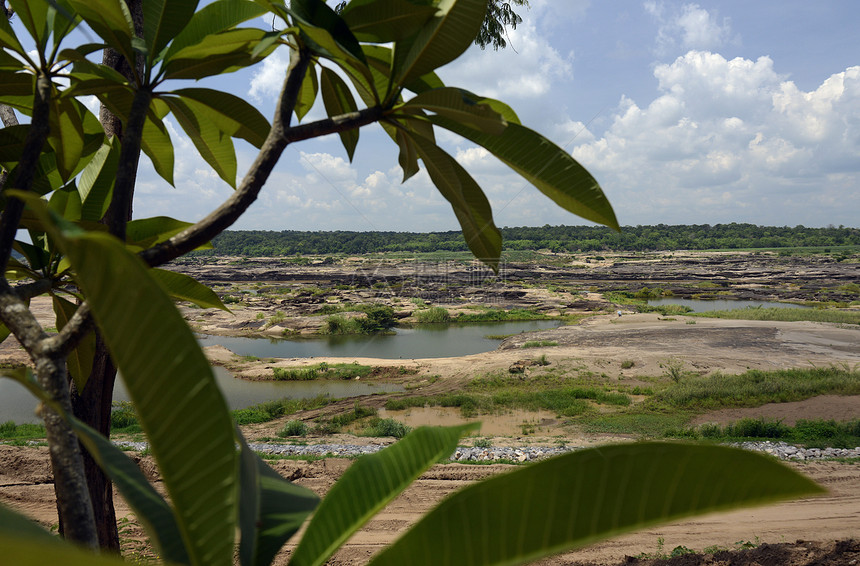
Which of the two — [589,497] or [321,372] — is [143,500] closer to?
[589,497]

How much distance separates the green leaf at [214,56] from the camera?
117 cm

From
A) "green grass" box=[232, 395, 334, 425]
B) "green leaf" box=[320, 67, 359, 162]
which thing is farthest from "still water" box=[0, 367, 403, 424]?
"green leaf" box=[320, 67, 359, 162]

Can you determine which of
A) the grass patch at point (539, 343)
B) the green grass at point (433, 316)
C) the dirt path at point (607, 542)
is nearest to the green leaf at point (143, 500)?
the dirt path at point (607, 542)

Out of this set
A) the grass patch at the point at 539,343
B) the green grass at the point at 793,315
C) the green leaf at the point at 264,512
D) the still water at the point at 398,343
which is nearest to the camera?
the green leaf at the point at 264,512

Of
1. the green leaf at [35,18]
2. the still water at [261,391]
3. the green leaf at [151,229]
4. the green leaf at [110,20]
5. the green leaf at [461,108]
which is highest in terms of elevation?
the green leaf at [35,18]

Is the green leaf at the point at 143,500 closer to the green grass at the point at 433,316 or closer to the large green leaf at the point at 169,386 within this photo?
the large green leaf at the point at 169,386

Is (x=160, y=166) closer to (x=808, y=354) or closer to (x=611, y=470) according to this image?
(x=611, y=470)

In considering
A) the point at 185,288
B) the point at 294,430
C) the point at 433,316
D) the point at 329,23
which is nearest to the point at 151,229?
the point at 185,288

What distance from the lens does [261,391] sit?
51.2ft

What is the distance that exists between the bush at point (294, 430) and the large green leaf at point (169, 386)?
34.9 feet

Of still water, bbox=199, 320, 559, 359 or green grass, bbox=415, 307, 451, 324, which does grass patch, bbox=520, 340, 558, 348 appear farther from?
green grass, bbox=415, 307, 451, 324

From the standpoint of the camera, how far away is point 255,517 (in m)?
0.65

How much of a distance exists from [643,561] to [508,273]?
4293 cm

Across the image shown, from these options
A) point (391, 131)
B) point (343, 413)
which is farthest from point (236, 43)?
point (343, 413)
